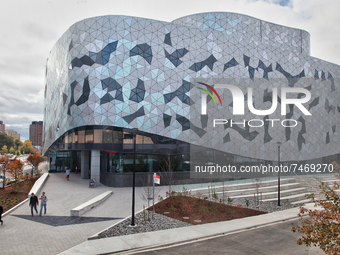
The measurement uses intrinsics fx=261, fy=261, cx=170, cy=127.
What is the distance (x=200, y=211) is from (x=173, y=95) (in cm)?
2121

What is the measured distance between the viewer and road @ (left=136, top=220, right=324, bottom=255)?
11.7 m

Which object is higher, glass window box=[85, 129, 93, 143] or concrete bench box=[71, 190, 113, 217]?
glass window box=[85, 129, 93, 143]

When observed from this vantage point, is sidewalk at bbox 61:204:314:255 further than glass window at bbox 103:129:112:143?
No

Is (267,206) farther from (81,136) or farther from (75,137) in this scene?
(75,137)

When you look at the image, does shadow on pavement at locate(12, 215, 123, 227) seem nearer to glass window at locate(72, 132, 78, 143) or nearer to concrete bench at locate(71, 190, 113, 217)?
concrete bench at locate(71, 190, 113, 217)

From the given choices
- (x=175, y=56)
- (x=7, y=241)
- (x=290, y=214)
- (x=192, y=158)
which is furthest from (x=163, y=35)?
(x=7, y=241)

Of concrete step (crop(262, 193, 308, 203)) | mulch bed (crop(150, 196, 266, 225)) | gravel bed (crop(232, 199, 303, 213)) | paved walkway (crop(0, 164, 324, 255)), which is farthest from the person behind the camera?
concrete step (crop(262, 193, 308, 203))

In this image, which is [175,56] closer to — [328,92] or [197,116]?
[197,116]

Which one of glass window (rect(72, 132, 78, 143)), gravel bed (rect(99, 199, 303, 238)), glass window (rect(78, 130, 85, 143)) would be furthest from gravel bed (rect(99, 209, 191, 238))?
glass window (rect(72, 132, 78, 143))

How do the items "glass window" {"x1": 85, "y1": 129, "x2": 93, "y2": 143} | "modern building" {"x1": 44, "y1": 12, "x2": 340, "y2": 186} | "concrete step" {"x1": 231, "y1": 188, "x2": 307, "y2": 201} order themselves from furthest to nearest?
"modern building" {"x1": 44, "y1": 12, "x2": 340, "y2": 186} → "glass window" {"x1": 85, "y1": 129, "x2": 93, "y2": 143} → "concrete step" {"x1": 231, "y1": 188, "x2": 307, "y2": 201}

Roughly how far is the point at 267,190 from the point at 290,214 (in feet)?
22.2

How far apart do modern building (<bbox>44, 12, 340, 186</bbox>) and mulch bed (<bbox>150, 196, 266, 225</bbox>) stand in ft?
41.9

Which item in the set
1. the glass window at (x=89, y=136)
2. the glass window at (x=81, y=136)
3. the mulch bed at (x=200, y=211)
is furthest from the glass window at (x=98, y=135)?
the mulch bed at (x=200, y=211)

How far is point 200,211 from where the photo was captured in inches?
738
